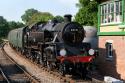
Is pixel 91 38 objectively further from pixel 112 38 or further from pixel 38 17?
pixel 38 17

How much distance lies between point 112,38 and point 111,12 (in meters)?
1.50

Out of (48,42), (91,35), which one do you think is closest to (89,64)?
(48,42)

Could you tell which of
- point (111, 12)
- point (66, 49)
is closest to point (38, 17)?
point (111, 12)

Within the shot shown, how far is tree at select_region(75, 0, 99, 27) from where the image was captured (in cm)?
4134

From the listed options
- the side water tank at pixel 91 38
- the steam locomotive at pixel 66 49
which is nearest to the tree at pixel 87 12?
the side water tank at pixel 91 38

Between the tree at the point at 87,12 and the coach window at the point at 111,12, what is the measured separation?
67.8ft

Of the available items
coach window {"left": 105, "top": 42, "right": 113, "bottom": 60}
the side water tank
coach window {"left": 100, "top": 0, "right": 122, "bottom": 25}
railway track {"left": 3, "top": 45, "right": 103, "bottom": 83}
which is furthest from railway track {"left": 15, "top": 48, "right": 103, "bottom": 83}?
the side water tank

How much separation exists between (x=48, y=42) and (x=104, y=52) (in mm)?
3281

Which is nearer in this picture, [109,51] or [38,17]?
[109,51]

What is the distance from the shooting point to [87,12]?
42.6 meters

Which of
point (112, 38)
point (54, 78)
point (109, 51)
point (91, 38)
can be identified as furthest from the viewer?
point (91, 38)

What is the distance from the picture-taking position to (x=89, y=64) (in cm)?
1770

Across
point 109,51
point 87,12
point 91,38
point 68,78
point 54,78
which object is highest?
point 87,12

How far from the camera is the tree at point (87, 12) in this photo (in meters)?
41.3
